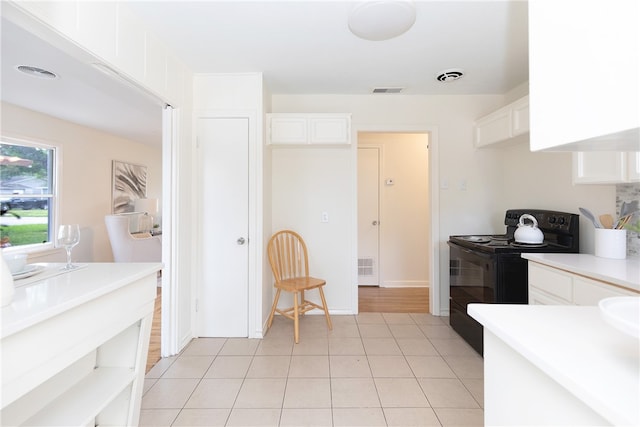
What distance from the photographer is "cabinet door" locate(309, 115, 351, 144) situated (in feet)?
9.49

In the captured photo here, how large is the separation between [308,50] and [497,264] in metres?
2.15

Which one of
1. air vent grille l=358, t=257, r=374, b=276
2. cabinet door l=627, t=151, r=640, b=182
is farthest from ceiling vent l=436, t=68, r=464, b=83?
air vent grille l=358, t=257, r=374, b=276

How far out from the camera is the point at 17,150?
3613 millimetres

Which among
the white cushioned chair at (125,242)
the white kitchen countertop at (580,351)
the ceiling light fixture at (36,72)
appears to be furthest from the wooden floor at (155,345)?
the white kitchen countertop at (580,351)

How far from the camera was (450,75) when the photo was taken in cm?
267

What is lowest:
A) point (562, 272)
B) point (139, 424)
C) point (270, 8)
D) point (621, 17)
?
point (139, 424)

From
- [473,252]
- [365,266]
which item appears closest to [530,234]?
[473,252]

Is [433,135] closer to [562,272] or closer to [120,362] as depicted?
[562,272]

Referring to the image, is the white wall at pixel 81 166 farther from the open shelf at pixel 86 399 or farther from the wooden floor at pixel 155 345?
the open shelf at pixel 86 399

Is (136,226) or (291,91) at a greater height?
(291,91)

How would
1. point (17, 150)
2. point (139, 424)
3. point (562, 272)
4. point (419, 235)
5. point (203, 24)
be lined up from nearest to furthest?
point (139, 424) < point (562, 272) < point (203, 24) < point (17, 150) < point (419, 235)

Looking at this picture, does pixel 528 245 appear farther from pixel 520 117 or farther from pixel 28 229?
pixel 28 229

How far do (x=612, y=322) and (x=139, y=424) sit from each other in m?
2.09

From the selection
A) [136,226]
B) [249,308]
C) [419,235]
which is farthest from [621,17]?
[136,226]
